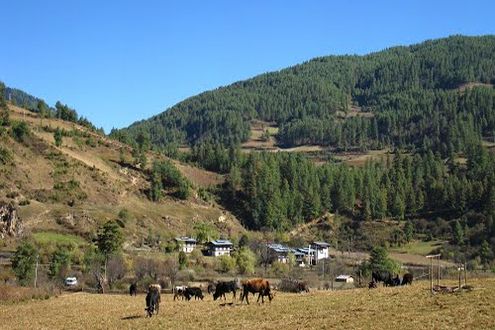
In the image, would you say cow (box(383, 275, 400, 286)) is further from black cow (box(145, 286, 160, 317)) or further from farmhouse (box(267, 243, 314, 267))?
farmhouse (box(267, 243, 314, 267))

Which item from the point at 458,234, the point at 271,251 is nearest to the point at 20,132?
the point at 271,251

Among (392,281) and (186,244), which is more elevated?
(186,244)

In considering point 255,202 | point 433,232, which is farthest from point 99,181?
point 433,232

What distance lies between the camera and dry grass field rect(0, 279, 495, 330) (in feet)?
82.6

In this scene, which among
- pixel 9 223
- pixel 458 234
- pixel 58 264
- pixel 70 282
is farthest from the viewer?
pixel 458 234

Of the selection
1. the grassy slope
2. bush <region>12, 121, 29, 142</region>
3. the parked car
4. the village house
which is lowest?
the parked car

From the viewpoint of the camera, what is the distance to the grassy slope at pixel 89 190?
114350 millimetres

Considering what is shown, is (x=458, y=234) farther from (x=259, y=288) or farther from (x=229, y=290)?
(x=259, y=288)

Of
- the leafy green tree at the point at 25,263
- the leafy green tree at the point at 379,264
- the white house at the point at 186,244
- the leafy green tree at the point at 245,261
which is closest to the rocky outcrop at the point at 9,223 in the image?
the leafy green tree at the point at 25,263

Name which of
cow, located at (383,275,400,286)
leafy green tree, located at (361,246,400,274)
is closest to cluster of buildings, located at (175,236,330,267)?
leafy green tree, located at (361,246,400,274)

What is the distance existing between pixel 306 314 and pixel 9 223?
3322 inches

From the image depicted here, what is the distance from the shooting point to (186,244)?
121375 mm

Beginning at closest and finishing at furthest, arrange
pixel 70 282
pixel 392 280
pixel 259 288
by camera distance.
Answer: pixel 259 288 < pixel 392 280 < pixel 70 282

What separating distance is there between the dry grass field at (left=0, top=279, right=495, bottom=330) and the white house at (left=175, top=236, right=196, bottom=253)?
78.8 metres
